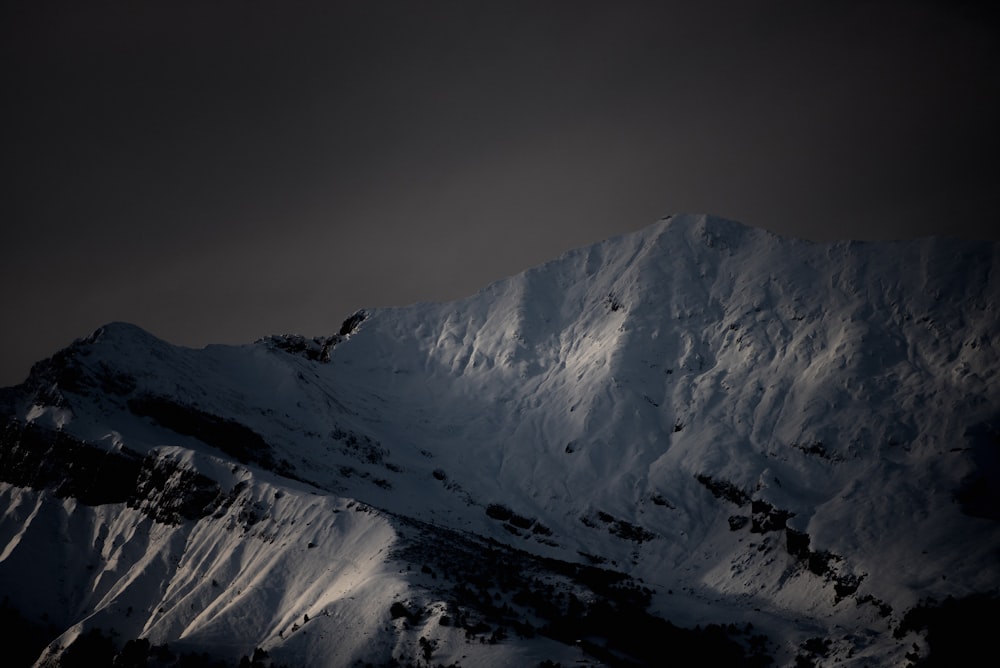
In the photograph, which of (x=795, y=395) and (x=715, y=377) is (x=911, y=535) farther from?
(x=715, y=377)

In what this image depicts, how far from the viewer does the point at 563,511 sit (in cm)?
18050

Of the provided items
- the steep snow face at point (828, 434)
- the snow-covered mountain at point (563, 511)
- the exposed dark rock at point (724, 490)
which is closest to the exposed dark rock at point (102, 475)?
the snow-covered mountain at point (563, 511)

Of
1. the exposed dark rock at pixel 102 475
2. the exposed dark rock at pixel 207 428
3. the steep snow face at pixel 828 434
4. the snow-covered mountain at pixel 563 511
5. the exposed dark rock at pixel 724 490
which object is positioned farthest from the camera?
the exposed dark rock at pixel 724 490

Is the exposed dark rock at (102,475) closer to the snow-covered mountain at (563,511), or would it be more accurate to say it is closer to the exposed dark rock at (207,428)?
the snow-covered mountain at (563,511)

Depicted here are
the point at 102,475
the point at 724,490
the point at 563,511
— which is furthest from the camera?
the point at 563,511

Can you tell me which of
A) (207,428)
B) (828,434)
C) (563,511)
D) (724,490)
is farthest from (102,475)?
(828,434)

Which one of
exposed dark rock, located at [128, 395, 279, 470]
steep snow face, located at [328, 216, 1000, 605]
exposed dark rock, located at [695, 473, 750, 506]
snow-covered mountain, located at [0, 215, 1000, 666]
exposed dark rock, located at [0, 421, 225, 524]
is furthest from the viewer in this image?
exposed dark rock, located at [695, 473, 750, 506]

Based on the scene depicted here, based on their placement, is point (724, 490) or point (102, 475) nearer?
point (102, 475)

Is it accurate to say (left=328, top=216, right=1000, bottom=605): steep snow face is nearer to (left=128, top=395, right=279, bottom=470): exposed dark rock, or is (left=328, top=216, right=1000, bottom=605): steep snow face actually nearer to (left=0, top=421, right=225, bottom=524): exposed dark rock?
(left=128, top=395, right=279, bottom=470): exposed dark rock

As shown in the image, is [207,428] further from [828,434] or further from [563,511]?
[828,434]

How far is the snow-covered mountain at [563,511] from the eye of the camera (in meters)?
118

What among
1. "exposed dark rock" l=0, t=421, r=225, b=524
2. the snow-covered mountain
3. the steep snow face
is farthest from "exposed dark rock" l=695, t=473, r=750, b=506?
"exposed dark rock" l=0, t=421, r=225, b=524

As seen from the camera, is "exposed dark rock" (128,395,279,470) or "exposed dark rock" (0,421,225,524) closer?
"exposed dark rock" (0,421,225,524)

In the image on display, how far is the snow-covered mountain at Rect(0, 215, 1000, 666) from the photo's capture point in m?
118
